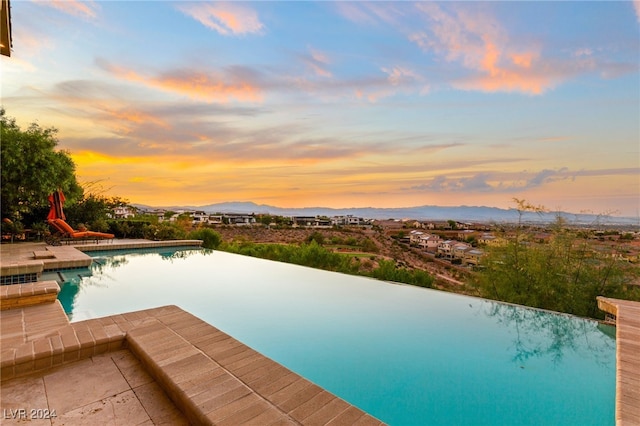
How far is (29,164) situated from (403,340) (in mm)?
10873

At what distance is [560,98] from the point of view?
24.9ft

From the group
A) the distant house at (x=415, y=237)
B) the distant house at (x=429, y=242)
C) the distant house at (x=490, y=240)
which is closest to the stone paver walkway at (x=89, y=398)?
the distant house at (x=490, y=240)

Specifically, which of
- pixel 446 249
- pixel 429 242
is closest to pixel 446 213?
pixel 429 242

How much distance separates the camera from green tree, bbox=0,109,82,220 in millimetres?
8109

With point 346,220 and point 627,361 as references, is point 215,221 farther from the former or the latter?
point 627,361

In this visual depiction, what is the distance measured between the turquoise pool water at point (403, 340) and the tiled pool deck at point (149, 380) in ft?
4.09

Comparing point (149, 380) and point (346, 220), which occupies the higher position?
point (149, 380)

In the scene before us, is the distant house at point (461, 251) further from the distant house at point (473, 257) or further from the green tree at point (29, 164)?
the green tree at point (29, 164)

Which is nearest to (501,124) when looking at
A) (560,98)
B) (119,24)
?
(560,98)

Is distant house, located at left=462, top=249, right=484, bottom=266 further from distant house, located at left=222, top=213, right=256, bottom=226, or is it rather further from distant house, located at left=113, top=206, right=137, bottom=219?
distant house, located at left=222, top=213, right=256, bottom=226

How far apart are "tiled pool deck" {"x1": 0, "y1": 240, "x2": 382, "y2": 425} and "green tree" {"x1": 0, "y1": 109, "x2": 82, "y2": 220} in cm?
789

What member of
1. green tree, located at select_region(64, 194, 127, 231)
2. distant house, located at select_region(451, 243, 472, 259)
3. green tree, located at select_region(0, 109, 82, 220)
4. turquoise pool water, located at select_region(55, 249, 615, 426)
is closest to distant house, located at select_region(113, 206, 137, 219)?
green tree, located at select_region(64, 194, 127, 231)

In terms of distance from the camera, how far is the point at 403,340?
4102mm

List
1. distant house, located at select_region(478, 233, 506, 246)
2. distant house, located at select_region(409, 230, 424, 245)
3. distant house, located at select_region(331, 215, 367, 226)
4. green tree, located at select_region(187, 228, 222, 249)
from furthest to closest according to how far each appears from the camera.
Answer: distant house, located at select_region(331, 215, 367, 226) → distant house, located at select_region(409, 230, 424, 245) → green tree, located at select_region(187, 228, 222, 249) → distant house, located at select_region(478, 233, 506, 246)
